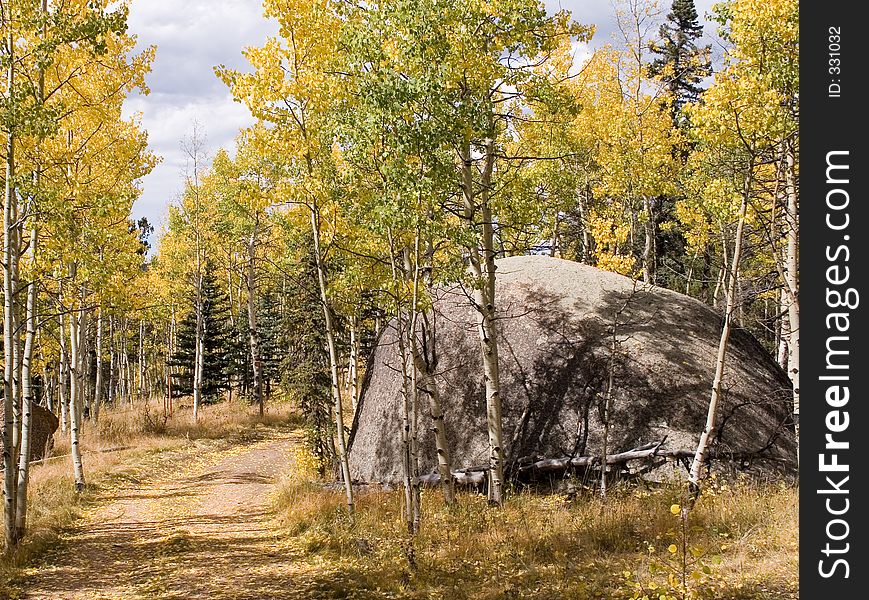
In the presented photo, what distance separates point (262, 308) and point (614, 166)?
25523mm

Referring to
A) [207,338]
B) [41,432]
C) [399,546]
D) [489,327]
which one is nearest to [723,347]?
[489,327]

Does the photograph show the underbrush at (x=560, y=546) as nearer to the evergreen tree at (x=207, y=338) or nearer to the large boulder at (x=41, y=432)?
the large boulder at (x=41, y=432)

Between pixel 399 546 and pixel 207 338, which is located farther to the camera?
pixel 207 338

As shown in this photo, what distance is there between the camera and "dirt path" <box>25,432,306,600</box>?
8.52 metres

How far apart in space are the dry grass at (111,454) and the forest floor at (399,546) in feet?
0.25

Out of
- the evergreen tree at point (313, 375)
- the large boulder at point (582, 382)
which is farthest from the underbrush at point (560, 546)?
the evergreen tree at point (313, 375)

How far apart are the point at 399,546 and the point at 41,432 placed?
13376mm

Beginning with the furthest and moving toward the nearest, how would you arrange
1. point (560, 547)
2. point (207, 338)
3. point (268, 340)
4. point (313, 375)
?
point (268, 340), point (207, 338), point (313, 375), point (560, 547)

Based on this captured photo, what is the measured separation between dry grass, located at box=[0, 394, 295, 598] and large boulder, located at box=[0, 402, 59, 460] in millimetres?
447

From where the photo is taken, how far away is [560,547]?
29.7 ft

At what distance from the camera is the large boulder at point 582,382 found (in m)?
12.4

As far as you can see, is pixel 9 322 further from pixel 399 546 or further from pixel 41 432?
pixel 41 432
